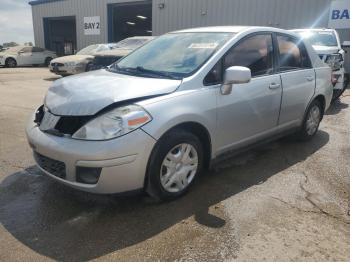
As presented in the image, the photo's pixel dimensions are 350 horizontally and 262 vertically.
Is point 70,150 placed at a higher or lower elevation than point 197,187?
higher

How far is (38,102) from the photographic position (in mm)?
8484

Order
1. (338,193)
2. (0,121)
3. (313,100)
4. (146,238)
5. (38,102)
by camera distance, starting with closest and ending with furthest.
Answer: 1. (146,238)
2. (338,193)
3. (313,100)
4. (0,121)
5. (38,102)

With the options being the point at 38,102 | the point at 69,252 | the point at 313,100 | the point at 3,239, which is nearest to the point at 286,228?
the point at 69,252

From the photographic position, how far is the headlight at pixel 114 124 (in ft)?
9.27

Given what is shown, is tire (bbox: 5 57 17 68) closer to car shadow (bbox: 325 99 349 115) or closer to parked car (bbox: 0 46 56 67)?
parked car (bbox: 0 46 56 67)

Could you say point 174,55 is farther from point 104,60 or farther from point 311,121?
point 104,60

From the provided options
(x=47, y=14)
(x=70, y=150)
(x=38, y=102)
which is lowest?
(x=38, y=102)

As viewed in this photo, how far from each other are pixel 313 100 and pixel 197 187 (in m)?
2.48

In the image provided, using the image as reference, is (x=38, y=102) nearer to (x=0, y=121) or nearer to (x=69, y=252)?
(x=0, y=121)

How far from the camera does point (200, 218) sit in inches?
120

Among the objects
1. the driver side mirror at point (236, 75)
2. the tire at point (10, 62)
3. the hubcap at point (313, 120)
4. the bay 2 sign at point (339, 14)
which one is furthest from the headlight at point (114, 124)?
the tire at point (10, 62)

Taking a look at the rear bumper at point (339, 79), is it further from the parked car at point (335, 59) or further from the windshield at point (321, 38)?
the windshield at point (321, 38)

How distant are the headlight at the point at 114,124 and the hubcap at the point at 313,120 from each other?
10.2ft

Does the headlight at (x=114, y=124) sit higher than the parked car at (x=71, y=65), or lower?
higher
